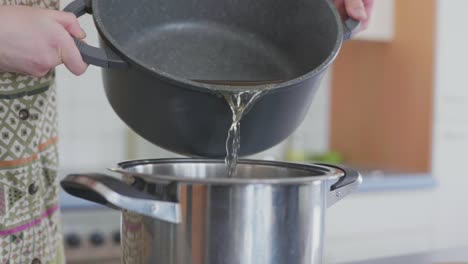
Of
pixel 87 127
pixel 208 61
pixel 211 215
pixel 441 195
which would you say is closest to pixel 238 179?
pixel 211 215

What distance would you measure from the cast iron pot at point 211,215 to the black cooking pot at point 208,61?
11 cm

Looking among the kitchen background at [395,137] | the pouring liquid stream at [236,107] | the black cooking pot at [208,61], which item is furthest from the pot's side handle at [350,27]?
the kitchen background at [395,137]

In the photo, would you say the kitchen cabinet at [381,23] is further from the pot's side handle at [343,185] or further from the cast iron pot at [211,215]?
the cast iron pot at [211,215]

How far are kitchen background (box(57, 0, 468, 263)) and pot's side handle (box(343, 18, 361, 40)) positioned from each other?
1180mm

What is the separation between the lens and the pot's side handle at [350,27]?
29.5 inches

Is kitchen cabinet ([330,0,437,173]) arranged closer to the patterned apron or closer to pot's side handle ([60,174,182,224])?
the patterned apron

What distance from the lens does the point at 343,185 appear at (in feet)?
2.06

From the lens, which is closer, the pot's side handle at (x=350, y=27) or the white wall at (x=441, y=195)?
the pot's side handle at (x=350, y=27)

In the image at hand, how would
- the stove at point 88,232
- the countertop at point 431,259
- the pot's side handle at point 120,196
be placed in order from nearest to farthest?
the pot's side handle at point 120,196 → the countertop at point 431,259 → the stove at point 88,232

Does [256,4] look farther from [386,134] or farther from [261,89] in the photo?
[386,134]

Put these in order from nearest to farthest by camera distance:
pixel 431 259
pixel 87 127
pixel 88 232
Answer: pixel 431 259, pixel 88 232, pixel 87 127

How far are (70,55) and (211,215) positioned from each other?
0.19m

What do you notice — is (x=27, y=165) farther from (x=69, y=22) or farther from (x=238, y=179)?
(x=238, y=179)

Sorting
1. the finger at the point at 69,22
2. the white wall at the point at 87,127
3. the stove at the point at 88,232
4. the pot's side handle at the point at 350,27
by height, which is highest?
the pot's side handle at the point at 350,27
